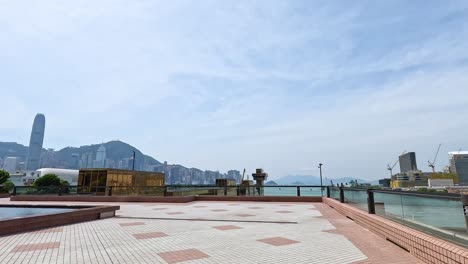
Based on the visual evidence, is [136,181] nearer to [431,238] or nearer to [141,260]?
[141,260]

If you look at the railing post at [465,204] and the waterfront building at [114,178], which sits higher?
the waterfront building at [114,178]

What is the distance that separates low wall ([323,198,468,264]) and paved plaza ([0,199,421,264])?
16cm

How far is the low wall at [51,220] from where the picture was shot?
679 cm

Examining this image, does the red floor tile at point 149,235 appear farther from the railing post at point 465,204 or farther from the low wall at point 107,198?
the low wall at point 107,198

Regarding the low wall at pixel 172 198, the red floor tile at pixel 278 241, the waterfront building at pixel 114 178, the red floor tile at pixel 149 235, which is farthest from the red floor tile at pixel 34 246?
the waterfront building at pixel 114 178

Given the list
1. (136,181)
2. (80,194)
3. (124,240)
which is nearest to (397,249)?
(124,240)

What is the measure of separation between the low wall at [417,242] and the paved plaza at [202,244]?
0.51 ft

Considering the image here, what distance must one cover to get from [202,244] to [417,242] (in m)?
3.59

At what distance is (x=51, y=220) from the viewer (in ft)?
25.9

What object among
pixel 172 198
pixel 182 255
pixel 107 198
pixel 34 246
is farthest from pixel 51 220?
pixel 107 198

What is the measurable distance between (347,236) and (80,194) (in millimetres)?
17158

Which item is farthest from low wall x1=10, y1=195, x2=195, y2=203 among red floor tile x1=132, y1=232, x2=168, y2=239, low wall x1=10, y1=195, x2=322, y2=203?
red floor tile x1=132, y1=232, x2=168, y2=239

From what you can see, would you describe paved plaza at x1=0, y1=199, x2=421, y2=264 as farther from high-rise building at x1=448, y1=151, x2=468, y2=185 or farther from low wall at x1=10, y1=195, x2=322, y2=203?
high-rise building at x1=448, y1=151, x2=468, y2=185

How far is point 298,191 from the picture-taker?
17.1 meters
